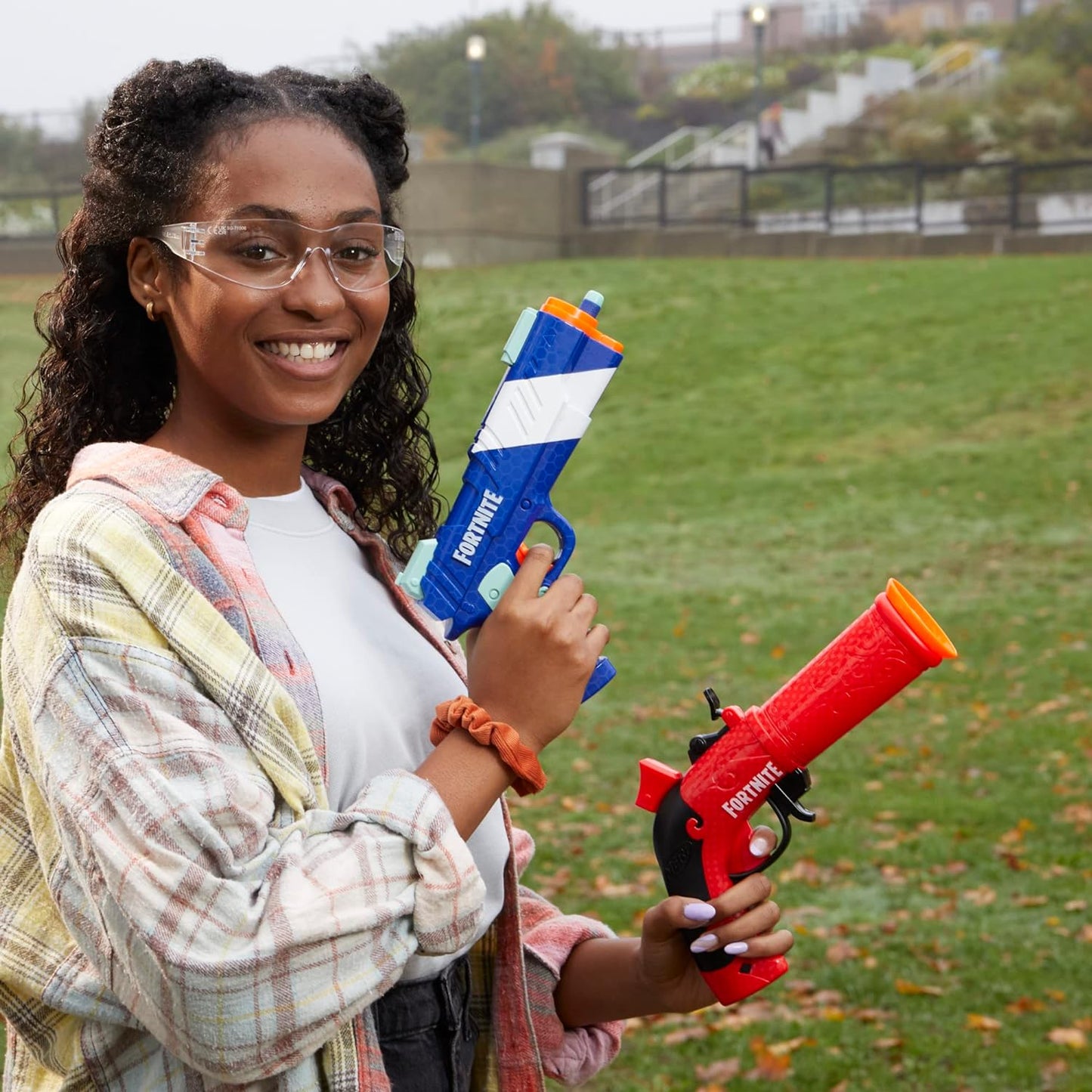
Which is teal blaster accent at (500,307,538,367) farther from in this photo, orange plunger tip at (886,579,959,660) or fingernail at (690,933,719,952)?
fingernail at (690,933,719,952)

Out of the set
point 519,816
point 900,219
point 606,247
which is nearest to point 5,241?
point 606,247

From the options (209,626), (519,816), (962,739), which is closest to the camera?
(209,626)

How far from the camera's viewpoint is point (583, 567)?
13.3 metres

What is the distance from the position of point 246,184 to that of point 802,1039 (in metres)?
4.57

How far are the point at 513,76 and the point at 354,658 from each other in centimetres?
5061

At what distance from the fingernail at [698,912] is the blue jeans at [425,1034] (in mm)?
323

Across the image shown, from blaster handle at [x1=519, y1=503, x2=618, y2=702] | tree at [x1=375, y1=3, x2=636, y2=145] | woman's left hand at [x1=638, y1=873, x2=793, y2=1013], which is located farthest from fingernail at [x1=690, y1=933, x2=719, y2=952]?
tree at [x1=375, y1=3, x2=636, y2=145]

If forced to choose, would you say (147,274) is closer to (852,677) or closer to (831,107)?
(852,677)

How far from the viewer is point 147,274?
204 cm

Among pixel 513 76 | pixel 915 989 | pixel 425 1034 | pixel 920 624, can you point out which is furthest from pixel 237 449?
pixel 513 76

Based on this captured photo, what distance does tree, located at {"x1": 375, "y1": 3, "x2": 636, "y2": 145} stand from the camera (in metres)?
48.8

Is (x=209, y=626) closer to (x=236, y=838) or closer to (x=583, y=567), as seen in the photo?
(x=236, y=838)

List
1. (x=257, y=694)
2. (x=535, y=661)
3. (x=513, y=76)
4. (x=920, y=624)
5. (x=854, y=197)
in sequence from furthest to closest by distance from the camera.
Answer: (x=513, y=76) < (x=854, y=197) < (x=920, y=624) < (x=535, y=661) < (x=257, y=694)

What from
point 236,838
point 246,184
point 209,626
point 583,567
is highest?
point 246,184
